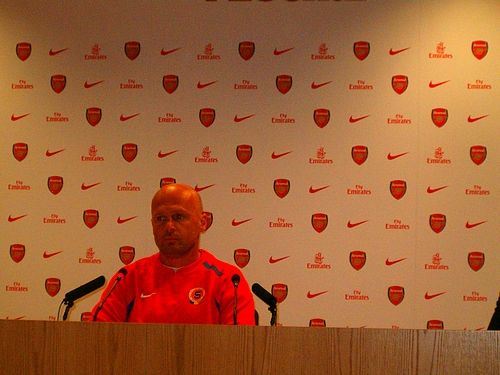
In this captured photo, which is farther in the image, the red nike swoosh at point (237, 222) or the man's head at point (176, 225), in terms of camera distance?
the red nike swoosh at point (237, 222)

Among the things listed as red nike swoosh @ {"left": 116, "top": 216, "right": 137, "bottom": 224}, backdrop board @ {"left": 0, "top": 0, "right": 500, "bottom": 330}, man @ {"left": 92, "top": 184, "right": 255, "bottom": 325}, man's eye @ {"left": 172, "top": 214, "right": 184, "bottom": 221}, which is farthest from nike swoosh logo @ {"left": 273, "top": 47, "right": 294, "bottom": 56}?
man's eye @ {"left": 172, "top": 214, "right": 184, "bottom": 221}

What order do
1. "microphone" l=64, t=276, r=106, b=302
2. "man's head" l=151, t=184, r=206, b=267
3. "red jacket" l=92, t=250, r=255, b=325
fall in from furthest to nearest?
"man's head" l=151, t=184, r=206, b=267
"red jacket" l=92, t=250, r=255, b=325
"microphone" l=64, t=276, r=106, b=302

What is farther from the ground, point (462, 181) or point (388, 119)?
point (388, 119)

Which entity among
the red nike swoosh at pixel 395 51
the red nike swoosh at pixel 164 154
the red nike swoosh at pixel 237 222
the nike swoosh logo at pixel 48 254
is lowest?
the nike swoosh logo at pixel 48 254

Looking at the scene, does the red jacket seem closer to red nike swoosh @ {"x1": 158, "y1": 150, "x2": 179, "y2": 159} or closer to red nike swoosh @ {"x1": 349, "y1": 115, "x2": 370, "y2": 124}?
red nike swoosh @ {"x1": 158, "y1": 150, "x2": 179, "y2": 159}

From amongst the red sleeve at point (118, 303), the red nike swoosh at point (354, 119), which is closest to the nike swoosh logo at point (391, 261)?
the red nike swoosh at point (354, 119)

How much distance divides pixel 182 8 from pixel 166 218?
1.64m

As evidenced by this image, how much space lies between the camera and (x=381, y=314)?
379 cm

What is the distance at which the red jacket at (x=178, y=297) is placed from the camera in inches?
103

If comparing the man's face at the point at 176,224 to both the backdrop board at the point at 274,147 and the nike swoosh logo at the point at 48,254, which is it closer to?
the backdrop board at the point at 274,147

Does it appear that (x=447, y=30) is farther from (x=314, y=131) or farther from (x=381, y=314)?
(x=381, y=314)

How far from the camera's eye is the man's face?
9.20ft

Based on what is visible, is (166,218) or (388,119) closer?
(166,218)

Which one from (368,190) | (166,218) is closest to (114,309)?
(166,218)
